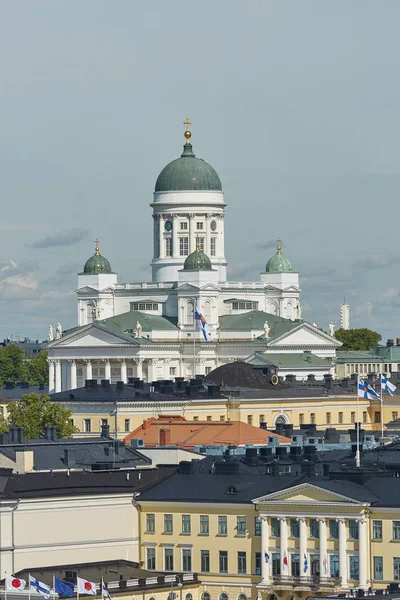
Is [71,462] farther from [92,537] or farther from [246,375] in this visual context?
[246,375]

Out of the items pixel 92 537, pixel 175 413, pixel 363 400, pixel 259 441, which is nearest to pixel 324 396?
pixel 363 400

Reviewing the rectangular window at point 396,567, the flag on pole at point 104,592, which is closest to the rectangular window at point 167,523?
the flag on pole at point 104,592

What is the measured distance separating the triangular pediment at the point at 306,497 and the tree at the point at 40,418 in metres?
53.5

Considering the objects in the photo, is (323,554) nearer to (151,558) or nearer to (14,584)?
(151,558)

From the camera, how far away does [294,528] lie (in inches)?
3873

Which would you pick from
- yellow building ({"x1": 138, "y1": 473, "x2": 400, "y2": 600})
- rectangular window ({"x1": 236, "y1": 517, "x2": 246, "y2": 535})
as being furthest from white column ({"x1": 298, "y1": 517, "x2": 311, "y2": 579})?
rectangular window ({"x1": 236, "y1": 517, "x2": 246, "y2": 535})

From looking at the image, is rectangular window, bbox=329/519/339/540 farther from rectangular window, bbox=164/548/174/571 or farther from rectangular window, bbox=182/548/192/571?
rectangular window, bbox=164/548/174/571

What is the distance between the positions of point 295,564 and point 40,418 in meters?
62.4

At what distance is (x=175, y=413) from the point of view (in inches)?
6457

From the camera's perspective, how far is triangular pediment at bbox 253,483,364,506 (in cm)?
9688

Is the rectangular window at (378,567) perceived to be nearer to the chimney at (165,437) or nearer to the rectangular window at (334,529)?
the rectangular window at (334,529)

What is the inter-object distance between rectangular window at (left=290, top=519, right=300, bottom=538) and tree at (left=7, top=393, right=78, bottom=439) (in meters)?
53.7

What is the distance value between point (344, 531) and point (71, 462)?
1822 centimetres

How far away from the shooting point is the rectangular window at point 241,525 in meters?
99.4
